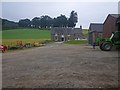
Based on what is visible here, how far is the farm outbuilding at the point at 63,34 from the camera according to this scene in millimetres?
107438

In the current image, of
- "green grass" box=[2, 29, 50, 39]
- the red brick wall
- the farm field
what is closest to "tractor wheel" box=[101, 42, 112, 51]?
the red brick wall

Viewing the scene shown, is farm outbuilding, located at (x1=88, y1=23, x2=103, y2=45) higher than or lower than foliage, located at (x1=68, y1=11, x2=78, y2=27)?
lower

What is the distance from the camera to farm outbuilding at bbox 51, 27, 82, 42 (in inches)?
4230

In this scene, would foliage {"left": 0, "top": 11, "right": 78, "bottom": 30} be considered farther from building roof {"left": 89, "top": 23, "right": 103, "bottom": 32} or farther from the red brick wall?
the red brick wall

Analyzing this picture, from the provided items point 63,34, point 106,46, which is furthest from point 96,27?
point 63,34

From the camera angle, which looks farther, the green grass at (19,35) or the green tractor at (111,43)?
the green grass at (19,35)

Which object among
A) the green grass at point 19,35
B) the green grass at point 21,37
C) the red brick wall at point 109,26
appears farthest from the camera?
the green grass at point 19,35

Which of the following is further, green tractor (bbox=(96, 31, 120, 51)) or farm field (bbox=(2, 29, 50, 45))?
farm field (bbox=(2, 29, 50, 45))

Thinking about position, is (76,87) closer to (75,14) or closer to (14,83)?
(14,83)

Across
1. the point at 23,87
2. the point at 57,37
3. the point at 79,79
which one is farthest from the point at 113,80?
the point at 57,37

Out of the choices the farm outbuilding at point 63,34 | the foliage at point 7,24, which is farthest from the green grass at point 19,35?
the foliage at point 7,24

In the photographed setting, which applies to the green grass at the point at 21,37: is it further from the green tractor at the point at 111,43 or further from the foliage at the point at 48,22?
the green tractor at the point at 111,43

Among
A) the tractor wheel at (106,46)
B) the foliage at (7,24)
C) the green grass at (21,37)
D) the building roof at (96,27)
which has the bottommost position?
the tractor wheel at (106,46)

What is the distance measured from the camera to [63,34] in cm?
11012
